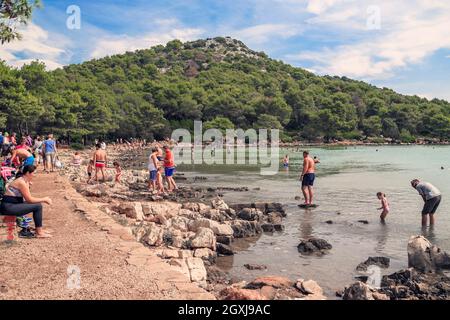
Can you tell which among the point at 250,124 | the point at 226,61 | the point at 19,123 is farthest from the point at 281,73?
the point at 19,123

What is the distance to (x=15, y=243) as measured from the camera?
25.8ft

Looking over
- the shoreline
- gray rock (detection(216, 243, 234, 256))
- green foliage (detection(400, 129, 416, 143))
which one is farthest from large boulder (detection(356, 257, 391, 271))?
green foliage (detection(400, 129, 416, 143))

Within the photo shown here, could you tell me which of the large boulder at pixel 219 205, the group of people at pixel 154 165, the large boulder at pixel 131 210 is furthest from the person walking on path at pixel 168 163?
the large boulder at pixel 131 210

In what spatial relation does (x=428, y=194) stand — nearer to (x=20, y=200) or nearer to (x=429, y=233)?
(x=429, y=233)

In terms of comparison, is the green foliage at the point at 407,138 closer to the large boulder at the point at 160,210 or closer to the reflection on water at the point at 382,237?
the reflection on water at the point at 382,237

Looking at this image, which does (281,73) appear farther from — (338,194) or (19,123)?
(338,194)

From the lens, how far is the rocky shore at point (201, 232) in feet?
24.9

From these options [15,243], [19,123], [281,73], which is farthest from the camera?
[281,73]

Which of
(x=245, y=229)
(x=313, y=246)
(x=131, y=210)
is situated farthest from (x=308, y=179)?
(x=131, y=210)

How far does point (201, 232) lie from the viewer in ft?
34.2

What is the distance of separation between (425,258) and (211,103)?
9111cm

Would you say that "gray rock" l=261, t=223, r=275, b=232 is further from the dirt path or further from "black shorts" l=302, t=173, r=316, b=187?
the dirt path

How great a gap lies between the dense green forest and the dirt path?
41438mm
